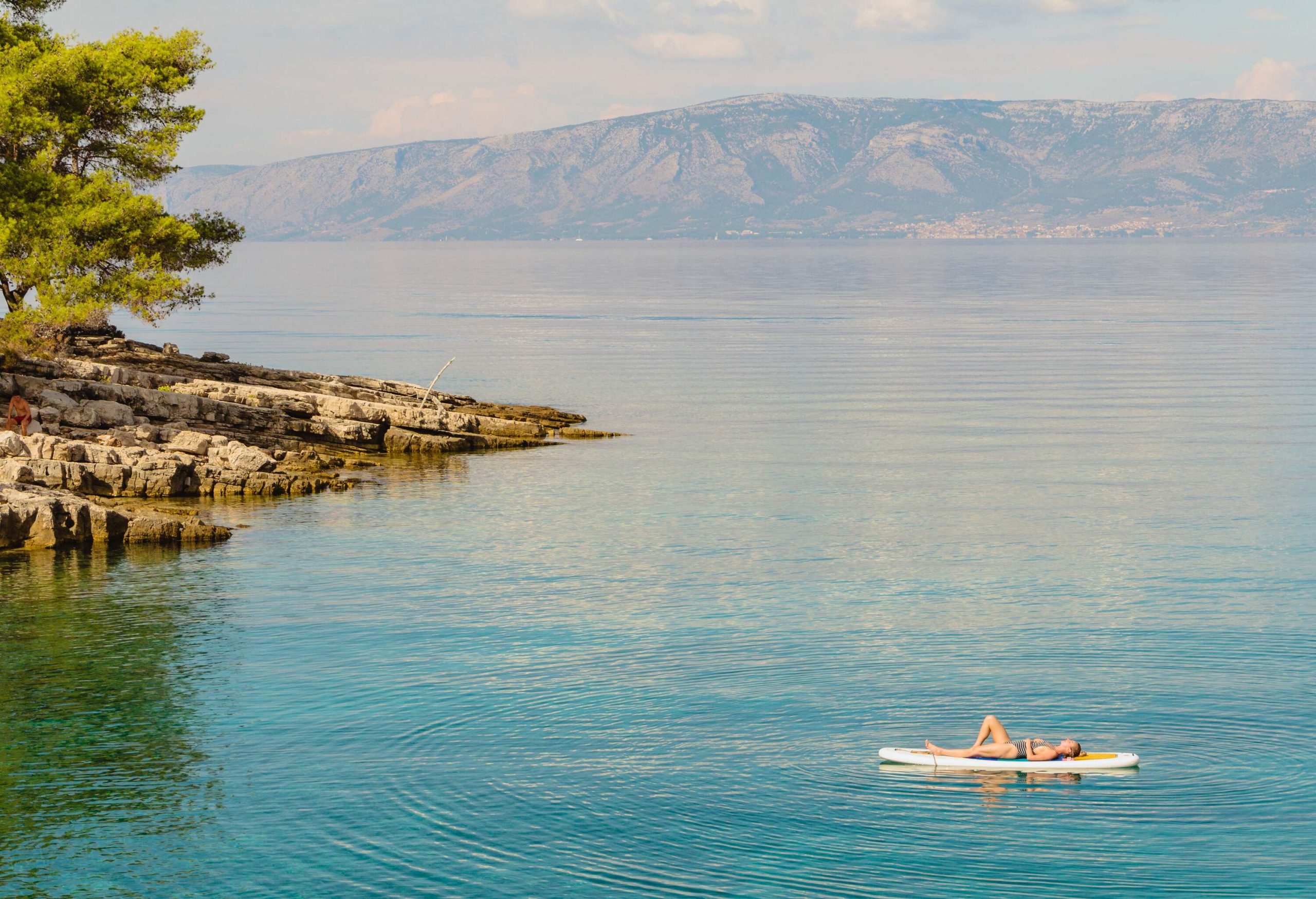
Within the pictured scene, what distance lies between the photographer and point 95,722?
28250 mm

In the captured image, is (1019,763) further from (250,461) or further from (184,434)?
(184,434)

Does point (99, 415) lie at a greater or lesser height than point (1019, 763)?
greater

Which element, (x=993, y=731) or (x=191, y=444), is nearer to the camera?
(x=993, y=731)

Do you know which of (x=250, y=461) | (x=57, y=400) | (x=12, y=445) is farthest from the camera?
(x=57, y=400)

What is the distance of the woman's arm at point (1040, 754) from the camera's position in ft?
81.2

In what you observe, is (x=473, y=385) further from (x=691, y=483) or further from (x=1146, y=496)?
(x=1146, y=496)

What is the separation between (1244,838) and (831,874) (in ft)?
21.7

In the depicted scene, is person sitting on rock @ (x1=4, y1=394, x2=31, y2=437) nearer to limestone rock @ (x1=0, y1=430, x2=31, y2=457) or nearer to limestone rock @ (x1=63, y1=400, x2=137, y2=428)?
limestone rock @ (x1=63, y1=400, x2=137, y2=428)

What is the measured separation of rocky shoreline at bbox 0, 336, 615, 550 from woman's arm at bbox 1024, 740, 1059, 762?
2827 cm

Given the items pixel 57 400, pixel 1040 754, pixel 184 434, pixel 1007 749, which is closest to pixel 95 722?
pixel 1007 749

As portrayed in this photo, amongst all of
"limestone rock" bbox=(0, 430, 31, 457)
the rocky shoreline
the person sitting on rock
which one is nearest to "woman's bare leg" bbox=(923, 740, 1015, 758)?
the rocky shoreline

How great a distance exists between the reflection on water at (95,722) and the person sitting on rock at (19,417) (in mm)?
10642

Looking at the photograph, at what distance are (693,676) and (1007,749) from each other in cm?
793

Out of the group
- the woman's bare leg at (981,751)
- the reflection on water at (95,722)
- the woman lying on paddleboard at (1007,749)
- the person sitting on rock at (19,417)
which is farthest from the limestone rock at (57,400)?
the woman lying on paddleboard at (1007,749)
